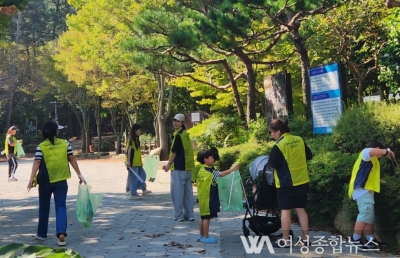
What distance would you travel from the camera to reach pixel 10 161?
51.2 ft

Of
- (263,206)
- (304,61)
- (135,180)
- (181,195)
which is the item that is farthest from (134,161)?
(263,206)

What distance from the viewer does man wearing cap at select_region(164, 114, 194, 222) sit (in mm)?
7902

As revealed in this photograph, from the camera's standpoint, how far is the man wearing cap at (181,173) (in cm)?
790

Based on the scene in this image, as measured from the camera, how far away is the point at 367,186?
5605 mm

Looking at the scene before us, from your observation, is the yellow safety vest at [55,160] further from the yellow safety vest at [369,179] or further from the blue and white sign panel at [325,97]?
the blue and white sign panel at [325,97]

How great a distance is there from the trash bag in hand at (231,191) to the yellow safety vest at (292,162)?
A: 1.24m

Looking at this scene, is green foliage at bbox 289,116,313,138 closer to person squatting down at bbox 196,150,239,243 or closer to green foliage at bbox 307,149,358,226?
green foliage at bbox 307,149,358,226

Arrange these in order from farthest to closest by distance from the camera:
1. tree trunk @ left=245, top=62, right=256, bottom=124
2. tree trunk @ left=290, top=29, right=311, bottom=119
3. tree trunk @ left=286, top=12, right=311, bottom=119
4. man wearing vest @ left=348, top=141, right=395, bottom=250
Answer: tree trunk @ left=245, top=62, right=256, bottom=124
tree trunk @ left=290, top=29, right=311, bottom=119
tree trunk @ left=286, top=12, right=311, bottom=119
man wearing vest @ left=348, top=141, right=395, bottom=250

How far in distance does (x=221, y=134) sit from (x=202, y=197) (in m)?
8.28

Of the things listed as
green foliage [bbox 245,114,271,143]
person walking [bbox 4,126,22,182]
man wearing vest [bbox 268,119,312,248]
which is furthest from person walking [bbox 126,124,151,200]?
person walking [bbox 4,126,22,182]

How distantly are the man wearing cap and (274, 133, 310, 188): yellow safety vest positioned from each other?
2425 mm

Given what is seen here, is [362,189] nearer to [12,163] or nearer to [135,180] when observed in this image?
[135,180]

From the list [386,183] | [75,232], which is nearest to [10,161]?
[75,232]

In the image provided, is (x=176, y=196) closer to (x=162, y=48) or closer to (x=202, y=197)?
(x=202, y=197)
